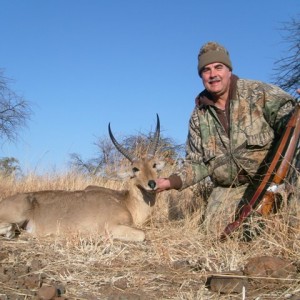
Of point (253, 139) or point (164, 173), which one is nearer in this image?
point (253, 139)

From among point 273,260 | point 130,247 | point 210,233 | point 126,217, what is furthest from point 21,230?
point 273,260

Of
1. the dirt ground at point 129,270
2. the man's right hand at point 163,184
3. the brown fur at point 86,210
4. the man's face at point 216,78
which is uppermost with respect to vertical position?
the man's face at point 216,78

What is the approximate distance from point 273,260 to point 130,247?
1946 mm

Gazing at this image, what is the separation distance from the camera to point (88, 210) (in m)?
6.55

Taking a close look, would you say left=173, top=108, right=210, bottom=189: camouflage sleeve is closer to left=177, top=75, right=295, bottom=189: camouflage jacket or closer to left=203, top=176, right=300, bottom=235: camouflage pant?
left=177, top=75, right=295, bottom=189: camouflage jacket

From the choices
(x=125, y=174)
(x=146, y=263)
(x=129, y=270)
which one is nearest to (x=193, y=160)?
(x=125, y=174)

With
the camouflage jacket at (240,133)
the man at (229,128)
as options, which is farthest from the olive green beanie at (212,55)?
the camouflage jacket at (240,133)

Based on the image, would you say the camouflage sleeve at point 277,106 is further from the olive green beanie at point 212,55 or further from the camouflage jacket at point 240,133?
the olive green beanie at point 212,55

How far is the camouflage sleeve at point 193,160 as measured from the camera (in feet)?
21.5

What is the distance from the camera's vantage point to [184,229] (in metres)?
6.18

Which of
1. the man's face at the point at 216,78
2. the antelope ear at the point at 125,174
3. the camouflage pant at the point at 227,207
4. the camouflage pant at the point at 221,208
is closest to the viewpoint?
the camouflage pant at the point at 227,207

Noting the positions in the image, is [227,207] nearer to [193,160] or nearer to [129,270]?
[193,160]

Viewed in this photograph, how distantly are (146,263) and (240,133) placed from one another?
2837 mm

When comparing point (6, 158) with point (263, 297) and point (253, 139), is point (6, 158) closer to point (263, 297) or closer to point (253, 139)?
point (253, 139)
